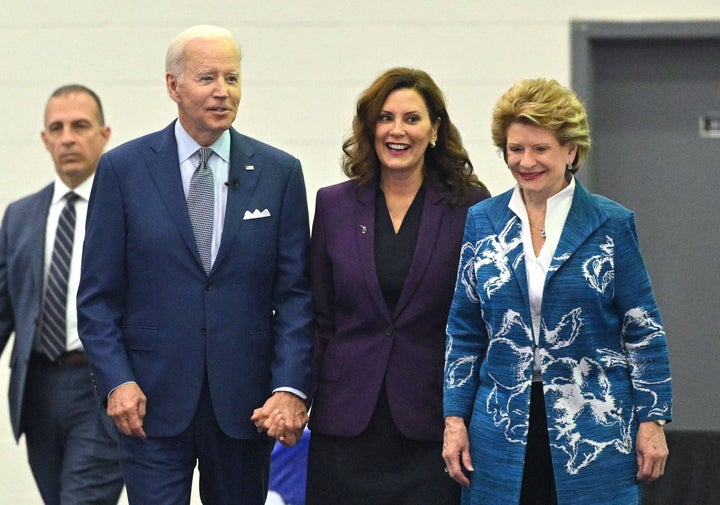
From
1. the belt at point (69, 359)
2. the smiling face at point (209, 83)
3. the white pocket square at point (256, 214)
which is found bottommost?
the belt at point (69, 359)

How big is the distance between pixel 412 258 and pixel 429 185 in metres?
0.24

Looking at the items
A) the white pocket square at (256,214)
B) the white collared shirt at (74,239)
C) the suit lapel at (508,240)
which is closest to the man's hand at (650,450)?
the suit lapel at (508,240)

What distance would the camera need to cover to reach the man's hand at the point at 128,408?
3.20 meters

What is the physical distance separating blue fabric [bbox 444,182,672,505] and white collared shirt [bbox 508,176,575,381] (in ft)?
0.06

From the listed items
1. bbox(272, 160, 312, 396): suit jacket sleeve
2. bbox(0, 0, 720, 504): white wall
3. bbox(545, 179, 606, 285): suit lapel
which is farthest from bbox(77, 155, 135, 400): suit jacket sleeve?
bbox(0, 0, 720, 504): white wall

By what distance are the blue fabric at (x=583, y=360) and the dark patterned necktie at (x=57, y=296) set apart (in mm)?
1668

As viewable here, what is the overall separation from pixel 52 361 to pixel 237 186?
3.96 ft

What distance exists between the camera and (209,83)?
3297 mm

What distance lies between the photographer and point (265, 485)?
136 inches

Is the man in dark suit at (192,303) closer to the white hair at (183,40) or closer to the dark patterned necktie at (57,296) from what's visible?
the white hair at (183,40)

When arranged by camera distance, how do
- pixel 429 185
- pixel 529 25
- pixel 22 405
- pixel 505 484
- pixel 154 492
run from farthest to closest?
pixel 529 25
pixel 22 405
pixel 429 185
pixel 154 492
pixel 505 484

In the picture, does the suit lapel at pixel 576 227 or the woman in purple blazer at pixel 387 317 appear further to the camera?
the woman in purple blazer at pixel 387 317

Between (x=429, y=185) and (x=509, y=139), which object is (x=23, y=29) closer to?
(x=429, y=185)

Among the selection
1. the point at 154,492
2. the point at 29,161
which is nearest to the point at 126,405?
the point at 154,492
